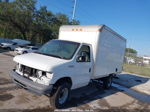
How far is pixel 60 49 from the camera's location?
18.1 ft

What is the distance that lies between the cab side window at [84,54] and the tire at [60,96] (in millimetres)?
1063

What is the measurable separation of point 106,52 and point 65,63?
126 inches

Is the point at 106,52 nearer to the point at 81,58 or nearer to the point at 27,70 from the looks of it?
the point at 81,58

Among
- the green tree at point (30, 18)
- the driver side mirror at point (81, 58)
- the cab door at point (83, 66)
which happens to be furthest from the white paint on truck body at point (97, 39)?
the green tree at point (30, 18)

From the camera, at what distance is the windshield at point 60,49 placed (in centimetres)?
521

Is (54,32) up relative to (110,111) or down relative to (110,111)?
up

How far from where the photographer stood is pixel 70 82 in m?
5.23

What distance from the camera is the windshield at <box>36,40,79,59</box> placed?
521cm

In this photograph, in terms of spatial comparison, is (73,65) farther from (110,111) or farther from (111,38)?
(111,38)

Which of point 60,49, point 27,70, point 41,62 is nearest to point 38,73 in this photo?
point 41,62

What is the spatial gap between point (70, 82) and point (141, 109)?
341 centimetres

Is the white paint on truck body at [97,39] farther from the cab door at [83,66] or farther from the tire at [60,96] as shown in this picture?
the tire at [60,96]

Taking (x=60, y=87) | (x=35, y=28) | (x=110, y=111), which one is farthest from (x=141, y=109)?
(x=35, y=28)

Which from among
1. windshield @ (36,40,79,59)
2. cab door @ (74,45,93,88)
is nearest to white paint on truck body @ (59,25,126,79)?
cab door @ (74,45,93,88)
